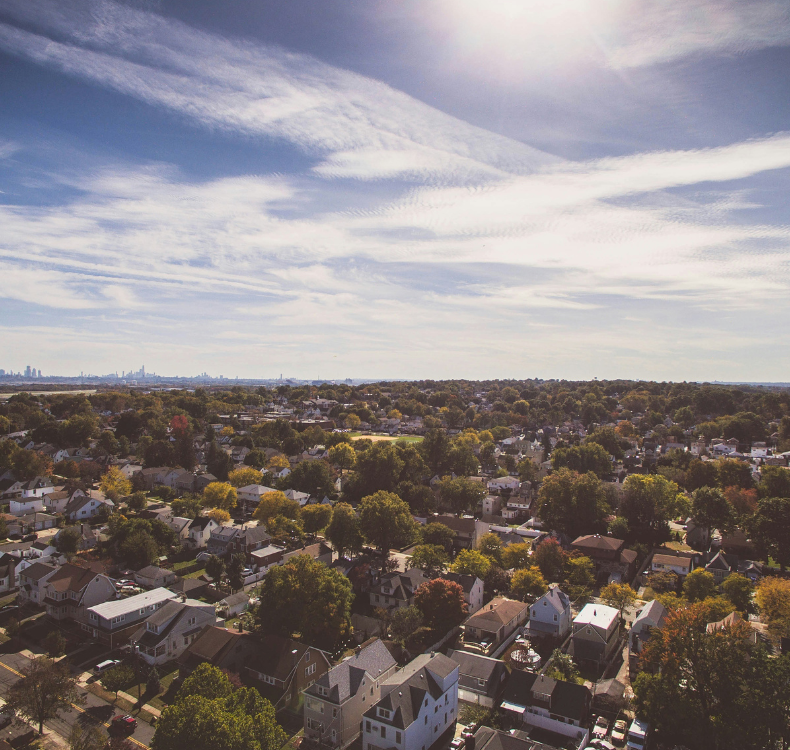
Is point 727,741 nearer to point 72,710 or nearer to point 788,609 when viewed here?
point 788,609

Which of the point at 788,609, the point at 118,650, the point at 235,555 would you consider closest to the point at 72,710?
the point at 118,650

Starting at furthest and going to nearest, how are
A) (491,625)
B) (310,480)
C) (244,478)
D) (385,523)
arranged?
(244,478) < (310,480) < (385,523) < (491,625)

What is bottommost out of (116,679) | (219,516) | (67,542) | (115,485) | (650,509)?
(116,679)

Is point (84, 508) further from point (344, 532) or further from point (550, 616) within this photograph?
point (550, 616)

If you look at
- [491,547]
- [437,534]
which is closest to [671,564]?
[491,547]

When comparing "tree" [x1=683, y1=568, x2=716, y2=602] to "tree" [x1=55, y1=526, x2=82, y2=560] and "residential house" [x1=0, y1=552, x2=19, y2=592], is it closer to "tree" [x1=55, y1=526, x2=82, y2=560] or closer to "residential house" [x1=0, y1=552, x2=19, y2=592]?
"tree" [x1=55, y1=526, x2=82, y2=560]

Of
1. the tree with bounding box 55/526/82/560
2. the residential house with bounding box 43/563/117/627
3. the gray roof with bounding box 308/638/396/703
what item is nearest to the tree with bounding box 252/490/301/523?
the tree with bounding box 55/526/82/560

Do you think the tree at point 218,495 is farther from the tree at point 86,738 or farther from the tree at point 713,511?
the tree at point 713,511
